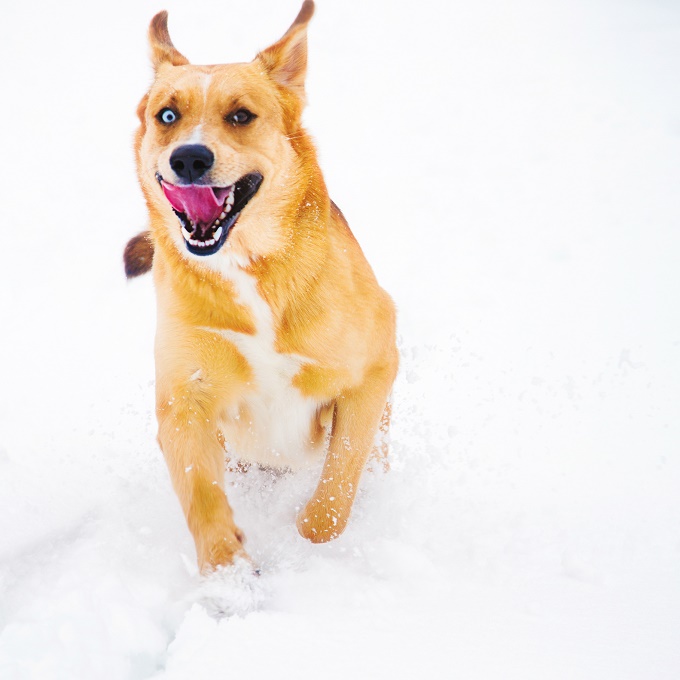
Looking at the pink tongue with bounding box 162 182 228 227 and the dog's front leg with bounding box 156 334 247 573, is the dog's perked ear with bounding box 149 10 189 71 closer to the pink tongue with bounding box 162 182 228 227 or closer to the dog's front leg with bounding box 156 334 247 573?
the pink tongue with bounding box 162 182 228 227

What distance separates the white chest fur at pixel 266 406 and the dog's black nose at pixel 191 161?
472 millimetres

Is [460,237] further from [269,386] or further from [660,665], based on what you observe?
[660,665]

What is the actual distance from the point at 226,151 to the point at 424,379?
272cm

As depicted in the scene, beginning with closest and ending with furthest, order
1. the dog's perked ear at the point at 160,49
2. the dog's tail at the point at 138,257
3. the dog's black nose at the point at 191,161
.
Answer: the dog's black nose at the point at 191,161 < the dog's perked ear at the point at 160,49 < the dog's tail at the point at 138,257

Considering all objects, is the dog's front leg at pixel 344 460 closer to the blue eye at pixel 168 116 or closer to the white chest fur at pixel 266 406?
the white chest fur at pixel 266 406

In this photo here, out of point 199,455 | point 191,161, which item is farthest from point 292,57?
point 199,455

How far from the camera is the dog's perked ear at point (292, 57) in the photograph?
10.1 feet

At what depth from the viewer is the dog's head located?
8.53 feet

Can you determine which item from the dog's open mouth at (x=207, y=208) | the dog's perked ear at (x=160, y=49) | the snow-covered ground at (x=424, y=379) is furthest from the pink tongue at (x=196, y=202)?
the dog's perked ear at (x=160, y=49)

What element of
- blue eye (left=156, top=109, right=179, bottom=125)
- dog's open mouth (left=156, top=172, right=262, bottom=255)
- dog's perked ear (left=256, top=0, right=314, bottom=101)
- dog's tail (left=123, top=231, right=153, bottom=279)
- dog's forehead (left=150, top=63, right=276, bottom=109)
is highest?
dog's perked ear (left=256, top=0, right=314, bottom=101)

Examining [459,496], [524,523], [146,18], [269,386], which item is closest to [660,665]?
[524,523]

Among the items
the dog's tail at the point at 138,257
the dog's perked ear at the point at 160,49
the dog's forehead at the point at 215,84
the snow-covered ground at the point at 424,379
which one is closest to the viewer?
the snow-covered ground at the point at 424,379

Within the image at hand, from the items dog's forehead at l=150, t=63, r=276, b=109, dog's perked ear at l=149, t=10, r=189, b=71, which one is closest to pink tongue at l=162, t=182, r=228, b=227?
dog's forehead at l=150, t=63, r=276, b=109

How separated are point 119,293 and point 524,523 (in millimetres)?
4443
